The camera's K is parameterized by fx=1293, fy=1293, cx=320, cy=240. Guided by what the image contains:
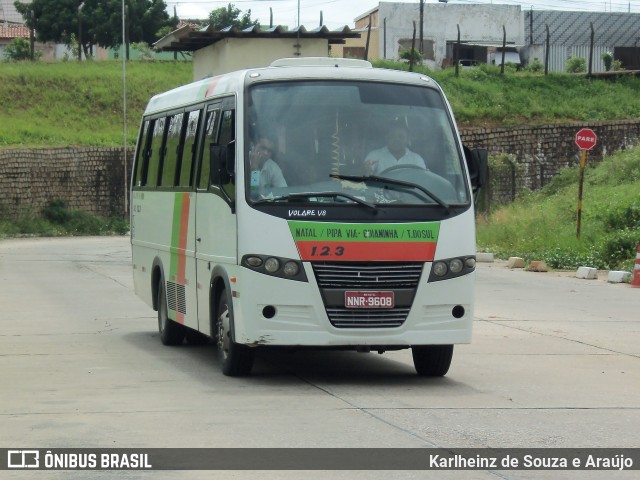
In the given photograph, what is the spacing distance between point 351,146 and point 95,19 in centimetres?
7087

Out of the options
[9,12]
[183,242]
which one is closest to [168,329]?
[183,242]

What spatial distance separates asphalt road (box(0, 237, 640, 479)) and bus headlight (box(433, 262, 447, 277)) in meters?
0.98

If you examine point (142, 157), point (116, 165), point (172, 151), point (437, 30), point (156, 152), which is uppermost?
point (437, 30)

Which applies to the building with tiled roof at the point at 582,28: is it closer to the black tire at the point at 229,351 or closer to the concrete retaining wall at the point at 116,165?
the concrete retaining wall at the point at 116,165

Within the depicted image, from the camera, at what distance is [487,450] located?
8039 millimetres

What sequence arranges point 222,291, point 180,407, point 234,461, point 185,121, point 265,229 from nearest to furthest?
point 234,461 < point 180,407 < point 265,229 < point 222,291 < point 185,121

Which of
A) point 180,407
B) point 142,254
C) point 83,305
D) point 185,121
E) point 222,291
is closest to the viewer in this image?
point 180,407

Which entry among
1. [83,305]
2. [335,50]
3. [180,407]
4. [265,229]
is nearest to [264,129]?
[265,229]

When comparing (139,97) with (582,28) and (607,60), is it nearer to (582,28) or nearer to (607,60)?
(607,60)

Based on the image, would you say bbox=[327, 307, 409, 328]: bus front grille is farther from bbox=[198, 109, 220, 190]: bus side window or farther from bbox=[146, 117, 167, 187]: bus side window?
bbox=[146, 117, 167, 187]: bus side window

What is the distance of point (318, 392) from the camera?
34.9ft

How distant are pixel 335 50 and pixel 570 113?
90.1ft

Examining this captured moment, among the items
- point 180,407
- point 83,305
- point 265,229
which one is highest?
point 265,229

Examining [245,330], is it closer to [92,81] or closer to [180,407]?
[180,407]
